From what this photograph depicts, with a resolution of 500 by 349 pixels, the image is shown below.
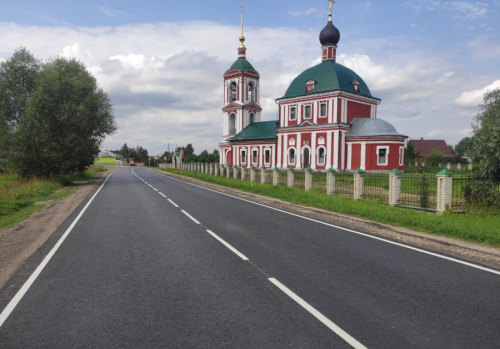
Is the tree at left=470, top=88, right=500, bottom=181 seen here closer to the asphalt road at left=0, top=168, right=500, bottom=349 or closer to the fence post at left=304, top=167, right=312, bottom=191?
the asphalt road at left=0, top=168, right=500, bottom=349

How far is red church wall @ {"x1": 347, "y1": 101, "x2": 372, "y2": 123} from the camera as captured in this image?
3902cm

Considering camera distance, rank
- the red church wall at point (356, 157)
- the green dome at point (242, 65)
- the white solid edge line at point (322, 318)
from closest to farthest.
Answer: the white solid edge line at point (322, 318) → the red church wall at point (356, 157) → the green dome at point (242, 65)

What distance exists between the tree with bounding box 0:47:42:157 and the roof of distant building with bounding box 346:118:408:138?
33.8 m

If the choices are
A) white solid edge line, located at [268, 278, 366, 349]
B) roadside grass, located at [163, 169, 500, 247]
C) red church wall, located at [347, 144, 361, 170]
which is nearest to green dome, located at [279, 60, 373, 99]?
red church wall, located at [347, 144, 361, 170]

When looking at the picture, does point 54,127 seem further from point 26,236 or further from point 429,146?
point 429,146

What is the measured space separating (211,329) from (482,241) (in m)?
7.72

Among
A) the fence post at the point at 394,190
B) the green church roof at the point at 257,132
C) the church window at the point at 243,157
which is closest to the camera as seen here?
the fence post at the point at 394,190

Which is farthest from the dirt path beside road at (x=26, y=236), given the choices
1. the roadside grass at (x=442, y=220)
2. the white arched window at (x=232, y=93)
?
the white arched window at (x=232, y=93)

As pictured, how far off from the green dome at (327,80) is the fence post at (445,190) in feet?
86.9

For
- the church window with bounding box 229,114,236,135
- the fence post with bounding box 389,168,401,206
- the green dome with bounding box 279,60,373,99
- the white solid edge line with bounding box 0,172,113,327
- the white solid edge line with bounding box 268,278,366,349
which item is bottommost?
the white solid edge line with bounding box 0,172,113,327

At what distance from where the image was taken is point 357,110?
39938 millimetres

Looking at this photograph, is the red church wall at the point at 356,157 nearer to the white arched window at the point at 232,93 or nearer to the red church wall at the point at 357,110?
the red church wall at the point at 357,110

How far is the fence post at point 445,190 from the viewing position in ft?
41.0

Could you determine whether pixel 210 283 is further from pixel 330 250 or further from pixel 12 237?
pixel 12 237
